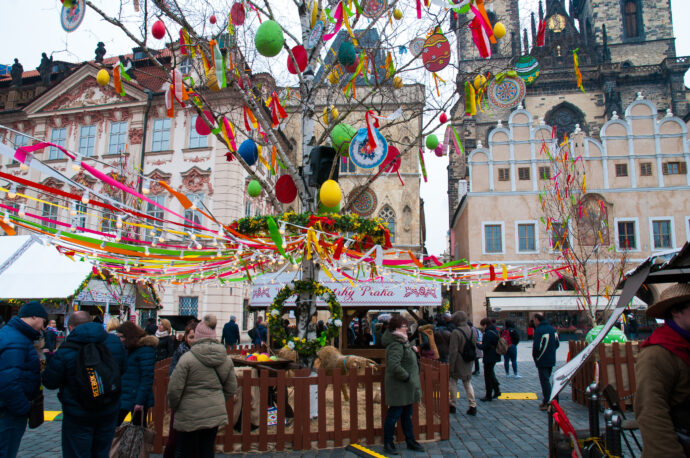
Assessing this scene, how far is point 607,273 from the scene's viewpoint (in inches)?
954

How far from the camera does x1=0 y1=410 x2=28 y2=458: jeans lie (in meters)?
3.72

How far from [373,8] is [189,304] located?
15.9 m

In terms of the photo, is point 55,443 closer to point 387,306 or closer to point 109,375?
point 109,375

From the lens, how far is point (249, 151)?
808 centimetres

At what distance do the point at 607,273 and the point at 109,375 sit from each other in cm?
2560

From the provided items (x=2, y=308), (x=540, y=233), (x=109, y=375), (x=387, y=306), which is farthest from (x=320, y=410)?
(x=540, y=233)

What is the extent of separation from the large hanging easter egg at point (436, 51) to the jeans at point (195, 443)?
6.27 metres

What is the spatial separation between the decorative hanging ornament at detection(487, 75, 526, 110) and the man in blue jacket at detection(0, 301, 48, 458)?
7763mm

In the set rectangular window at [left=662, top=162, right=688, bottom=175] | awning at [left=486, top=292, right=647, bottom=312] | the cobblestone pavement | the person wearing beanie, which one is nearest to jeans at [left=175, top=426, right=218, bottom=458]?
the person wearing beanie

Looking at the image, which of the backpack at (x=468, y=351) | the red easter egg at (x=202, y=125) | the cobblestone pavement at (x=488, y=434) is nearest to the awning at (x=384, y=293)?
the cobblestone pavement at (x=488, y=434)

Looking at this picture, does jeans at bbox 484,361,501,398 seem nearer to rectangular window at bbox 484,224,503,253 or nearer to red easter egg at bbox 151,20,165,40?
red easter egg at bbox 151,20,165,40

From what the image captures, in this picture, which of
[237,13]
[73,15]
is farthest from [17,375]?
[237,13]

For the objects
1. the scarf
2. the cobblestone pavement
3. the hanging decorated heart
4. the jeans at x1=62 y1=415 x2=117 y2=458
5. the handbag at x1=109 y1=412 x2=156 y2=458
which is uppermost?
the hanging decorated heart

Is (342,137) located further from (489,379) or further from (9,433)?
(9,433)
